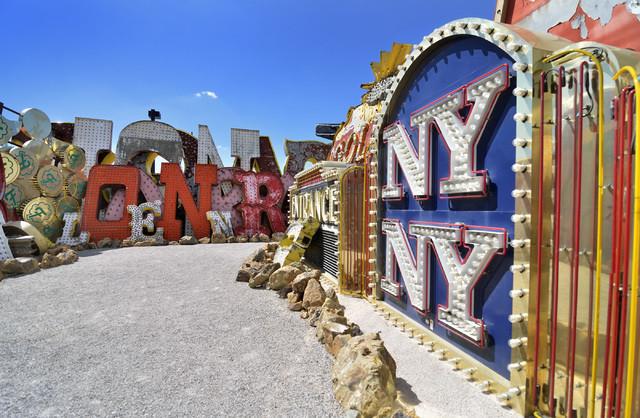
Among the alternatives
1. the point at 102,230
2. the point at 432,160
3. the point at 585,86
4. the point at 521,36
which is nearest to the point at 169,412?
the point at 432,160

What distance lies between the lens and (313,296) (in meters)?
4.82

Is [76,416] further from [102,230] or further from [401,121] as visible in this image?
[102,230]

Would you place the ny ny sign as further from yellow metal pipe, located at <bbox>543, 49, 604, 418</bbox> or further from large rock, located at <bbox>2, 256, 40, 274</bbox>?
large rock, located at <bbox>2, 256, 40, 274</bbox>

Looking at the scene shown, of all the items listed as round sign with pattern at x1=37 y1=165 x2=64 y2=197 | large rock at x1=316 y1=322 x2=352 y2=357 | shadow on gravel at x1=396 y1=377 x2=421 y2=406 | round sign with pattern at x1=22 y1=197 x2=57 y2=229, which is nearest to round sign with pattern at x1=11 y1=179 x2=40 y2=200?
round sign with pattern at x1=37 y1=165 x2=64 y2=197

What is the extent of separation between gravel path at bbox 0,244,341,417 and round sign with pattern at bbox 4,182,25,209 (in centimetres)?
596

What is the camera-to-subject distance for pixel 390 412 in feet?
7.64

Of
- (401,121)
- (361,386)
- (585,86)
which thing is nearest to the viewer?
(585,86)

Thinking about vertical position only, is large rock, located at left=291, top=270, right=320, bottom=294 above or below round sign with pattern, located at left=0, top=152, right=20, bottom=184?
below

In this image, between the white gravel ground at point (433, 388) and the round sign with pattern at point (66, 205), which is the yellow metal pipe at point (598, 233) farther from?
the round sign with pattern at point (66, 205)

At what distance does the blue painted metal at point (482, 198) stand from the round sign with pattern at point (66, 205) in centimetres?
1400

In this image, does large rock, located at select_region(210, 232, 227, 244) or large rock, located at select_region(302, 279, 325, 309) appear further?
large rock, located at select_region(210, 232, 227, 244)

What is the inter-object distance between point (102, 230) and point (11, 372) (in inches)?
442

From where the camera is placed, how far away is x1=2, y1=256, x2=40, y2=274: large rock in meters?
7.36

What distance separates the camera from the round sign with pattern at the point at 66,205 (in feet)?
40.8
